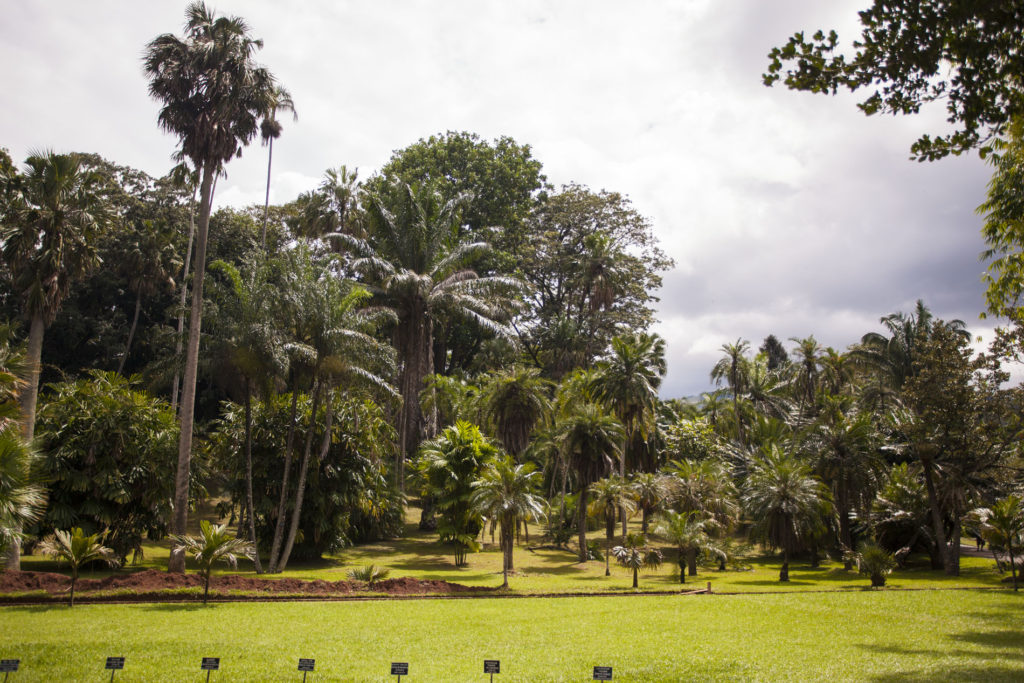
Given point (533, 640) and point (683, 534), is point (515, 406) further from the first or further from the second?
point (533, 640)

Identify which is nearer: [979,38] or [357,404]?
[979,38]

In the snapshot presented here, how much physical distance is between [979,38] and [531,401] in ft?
99.1

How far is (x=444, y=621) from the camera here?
16750 mm

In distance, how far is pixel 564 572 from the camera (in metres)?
30.0

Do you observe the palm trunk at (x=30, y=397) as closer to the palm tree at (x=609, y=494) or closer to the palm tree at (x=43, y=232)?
the palm tree at (x=43, y=232)

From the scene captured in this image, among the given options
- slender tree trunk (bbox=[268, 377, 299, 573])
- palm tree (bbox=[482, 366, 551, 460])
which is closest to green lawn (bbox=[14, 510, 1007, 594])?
slender tree trunk (bbox=[268, 377, 299, 573])

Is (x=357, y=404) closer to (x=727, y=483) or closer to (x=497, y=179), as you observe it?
(x=727, y=483)

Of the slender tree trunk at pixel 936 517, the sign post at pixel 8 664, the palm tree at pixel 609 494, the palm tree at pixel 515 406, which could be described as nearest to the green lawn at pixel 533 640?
the sign post at pixel 8 664

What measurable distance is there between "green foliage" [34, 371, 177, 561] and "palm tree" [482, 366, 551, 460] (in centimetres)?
1626

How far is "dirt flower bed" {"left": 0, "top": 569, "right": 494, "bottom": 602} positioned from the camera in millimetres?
18312

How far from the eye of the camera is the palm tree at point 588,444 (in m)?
32.6

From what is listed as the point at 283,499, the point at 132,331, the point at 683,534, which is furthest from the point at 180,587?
the point at 132,331

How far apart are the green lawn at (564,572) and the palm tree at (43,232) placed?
9.92m

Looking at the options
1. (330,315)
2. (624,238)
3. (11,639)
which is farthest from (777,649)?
(624,238)
